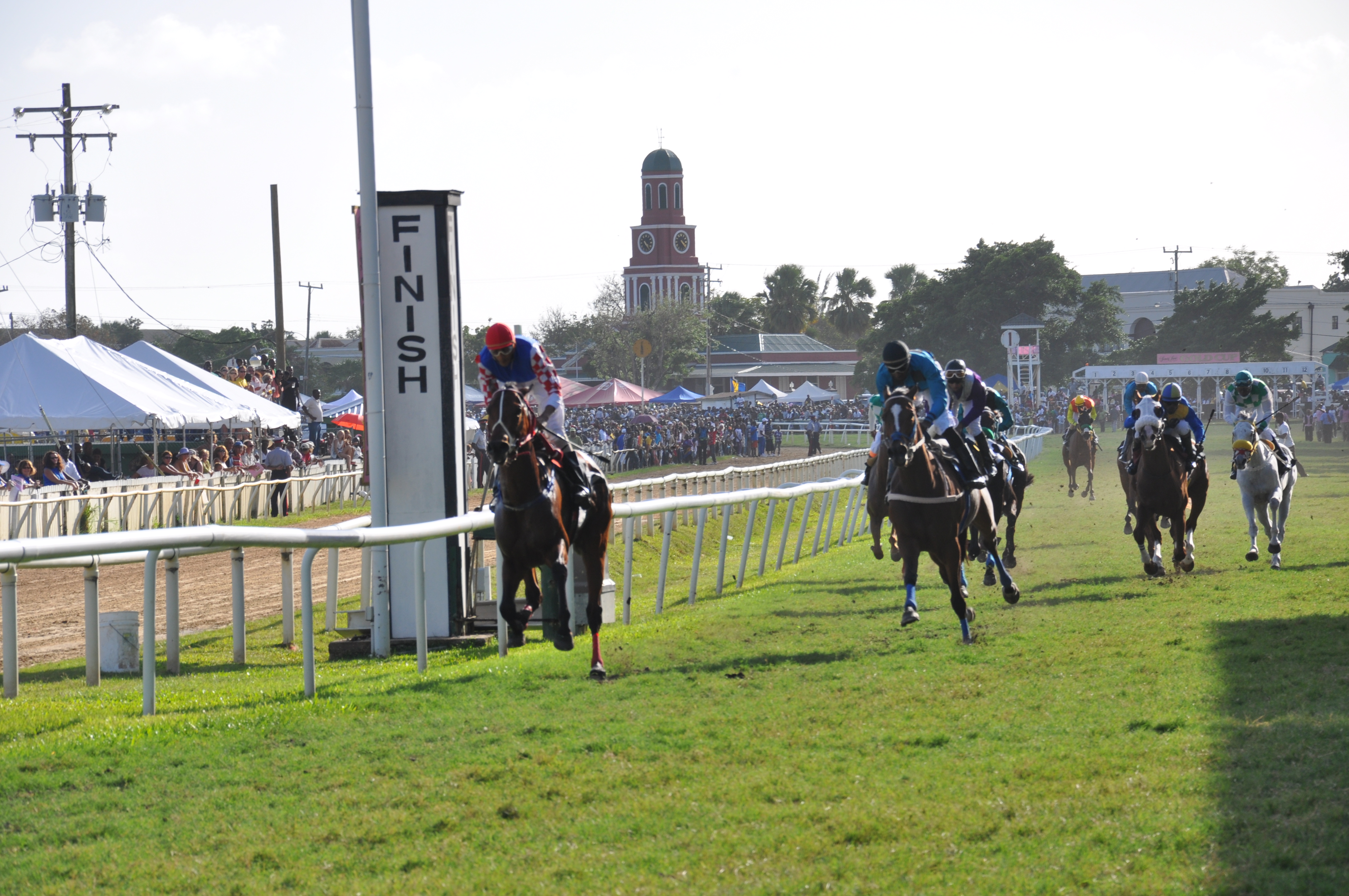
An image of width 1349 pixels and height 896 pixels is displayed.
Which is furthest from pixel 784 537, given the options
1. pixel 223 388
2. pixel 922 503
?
pixel 223 388

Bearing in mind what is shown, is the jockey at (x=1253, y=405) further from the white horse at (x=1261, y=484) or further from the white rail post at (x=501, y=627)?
the white rail post at (x=501, y=627)

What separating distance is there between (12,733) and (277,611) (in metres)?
6.85

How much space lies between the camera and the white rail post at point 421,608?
8.34m

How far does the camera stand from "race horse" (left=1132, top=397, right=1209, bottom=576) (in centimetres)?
1290

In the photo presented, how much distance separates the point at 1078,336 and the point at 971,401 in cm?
6773

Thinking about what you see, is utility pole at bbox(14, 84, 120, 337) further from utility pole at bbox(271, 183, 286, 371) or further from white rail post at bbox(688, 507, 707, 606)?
white rail post at bbox(688, 507, 707, 606)

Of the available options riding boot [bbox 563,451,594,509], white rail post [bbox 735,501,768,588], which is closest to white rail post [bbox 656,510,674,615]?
white rail post [bbox 735,501,768,588]

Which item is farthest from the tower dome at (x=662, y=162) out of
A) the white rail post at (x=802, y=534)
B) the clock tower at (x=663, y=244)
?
the white rail post at (x=802, y=534)

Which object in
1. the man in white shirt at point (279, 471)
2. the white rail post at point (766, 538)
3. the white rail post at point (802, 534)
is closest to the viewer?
the white rail post at point (766, 538)

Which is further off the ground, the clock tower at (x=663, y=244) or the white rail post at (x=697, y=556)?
the clock tower at (x=663, y=244)

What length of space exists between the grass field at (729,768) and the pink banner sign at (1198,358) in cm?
5675

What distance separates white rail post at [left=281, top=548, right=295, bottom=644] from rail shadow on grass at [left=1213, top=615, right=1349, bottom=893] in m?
6.00

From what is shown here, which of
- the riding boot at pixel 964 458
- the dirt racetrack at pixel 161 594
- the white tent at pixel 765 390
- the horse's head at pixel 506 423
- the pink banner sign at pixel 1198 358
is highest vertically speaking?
the pink banner sign at pixel 1198 358

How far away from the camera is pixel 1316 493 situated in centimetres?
2506
